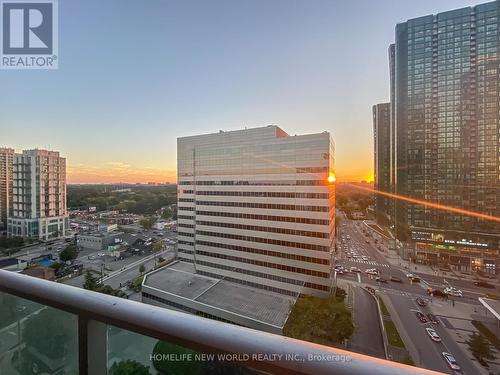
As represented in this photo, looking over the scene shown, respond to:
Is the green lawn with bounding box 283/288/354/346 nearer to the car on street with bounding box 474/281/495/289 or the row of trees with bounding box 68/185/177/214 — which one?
the row of trees with bounding box 68/185/177/214

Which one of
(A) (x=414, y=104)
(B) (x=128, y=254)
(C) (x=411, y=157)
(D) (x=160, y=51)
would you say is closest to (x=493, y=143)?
(C) (x=411, y=157)

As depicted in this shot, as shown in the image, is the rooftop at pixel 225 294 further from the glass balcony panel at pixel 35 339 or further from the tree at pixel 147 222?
the glass balcony panel at pixel 35 339

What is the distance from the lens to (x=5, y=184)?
5586 mm

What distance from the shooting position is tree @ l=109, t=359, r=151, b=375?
1.35ft

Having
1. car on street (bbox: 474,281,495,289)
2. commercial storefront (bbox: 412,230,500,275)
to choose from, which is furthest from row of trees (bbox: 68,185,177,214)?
car on street (bbox: 474,281,495,289)

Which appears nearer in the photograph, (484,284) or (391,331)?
(391,331)

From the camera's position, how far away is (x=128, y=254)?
9.33 metres

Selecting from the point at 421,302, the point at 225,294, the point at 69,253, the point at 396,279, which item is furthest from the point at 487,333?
the point at 69,253

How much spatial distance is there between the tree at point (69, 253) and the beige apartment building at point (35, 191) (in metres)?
0.95

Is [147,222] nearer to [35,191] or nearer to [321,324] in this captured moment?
[35,191]

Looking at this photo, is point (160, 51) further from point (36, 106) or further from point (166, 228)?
point (166, 228)

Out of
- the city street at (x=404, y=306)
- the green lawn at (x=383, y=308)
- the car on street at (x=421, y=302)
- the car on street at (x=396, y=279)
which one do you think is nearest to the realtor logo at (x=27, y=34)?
the city street at (x=404, y=306)

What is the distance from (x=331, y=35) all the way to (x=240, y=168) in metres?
4.97

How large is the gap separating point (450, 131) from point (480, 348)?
861 centimetres
